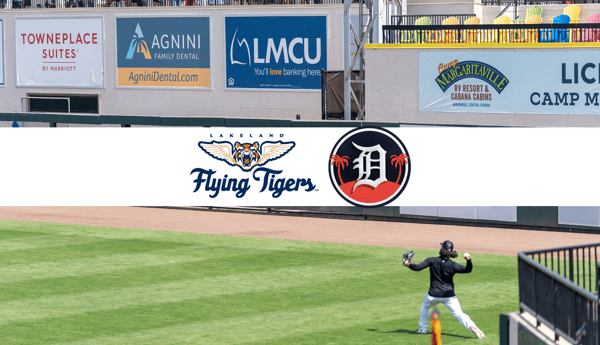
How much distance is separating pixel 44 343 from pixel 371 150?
41.4 feet

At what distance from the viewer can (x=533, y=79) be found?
28359mm

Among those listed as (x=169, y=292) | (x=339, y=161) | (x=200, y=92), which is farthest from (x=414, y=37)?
(x=169, y=292)

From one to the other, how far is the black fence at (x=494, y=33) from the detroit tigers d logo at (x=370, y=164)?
7.68m

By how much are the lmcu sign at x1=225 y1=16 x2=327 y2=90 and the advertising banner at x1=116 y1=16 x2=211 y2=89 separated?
4.80 ft

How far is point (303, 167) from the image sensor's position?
23.7 metres

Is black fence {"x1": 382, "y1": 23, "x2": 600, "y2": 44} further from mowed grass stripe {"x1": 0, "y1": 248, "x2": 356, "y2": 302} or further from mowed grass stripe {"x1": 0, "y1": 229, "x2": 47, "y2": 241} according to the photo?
mowed grass stripe {"x1": 0, "y1": 229, "x2": 47, "y2": 241}

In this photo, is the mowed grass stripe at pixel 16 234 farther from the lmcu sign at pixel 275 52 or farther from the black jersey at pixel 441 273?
the lmcu sign at pixel 275 52

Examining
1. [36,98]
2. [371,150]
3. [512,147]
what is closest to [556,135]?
[512,147]

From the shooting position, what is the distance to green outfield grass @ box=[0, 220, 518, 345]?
13.1 metres

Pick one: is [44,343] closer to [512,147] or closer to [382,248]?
[382,248]

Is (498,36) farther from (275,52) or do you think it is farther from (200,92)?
(200,92)

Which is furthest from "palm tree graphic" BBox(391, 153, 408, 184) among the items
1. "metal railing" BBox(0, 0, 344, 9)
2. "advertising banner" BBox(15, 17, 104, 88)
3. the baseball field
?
"advertising banner" BBox(15, 17, 104, 88)

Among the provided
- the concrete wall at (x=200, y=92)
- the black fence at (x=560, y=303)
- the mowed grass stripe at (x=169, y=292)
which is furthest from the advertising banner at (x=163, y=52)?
the black fence at (x=560, y=303)

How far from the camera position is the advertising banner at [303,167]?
2191cm
